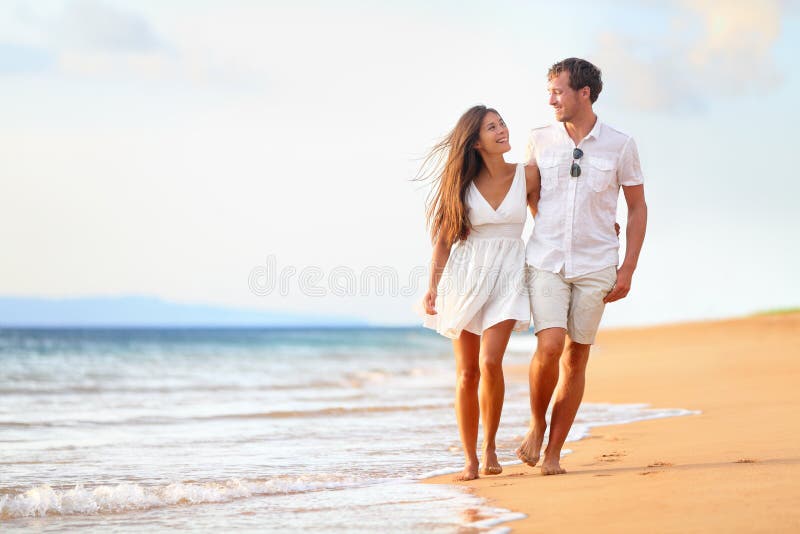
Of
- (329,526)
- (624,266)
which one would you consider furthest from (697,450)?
(329,526)

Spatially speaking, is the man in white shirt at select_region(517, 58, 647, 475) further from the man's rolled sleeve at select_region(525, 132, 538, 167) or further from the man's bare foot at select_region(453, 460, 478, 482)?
the man's bare foot at select_region(453, 460, 478, 482)

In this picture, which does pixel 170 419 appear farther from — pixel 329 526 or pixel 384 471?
pixel 329 526

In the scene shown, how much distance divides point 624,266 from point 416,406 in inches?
209

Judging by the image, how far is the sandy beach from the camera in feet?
10.6

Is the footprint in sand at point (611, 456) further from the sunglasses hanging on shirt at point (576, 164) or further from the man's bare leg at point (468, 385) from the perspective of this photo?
the sunglasses hanging on shirt at point (576, 164)

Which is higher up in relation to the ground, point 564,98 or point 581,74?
point 581,74

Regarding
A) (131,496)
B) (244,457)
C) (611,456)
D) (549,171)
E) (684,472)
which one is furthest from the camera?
(244,457)

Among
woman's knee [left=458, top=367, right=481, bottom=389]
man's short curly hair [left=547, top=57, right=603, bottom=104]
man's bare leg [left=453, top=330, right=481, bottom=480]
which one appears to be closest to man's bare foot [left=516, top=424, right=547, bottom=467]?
man's bare leg [left=453, top=330, right=481, bottom=480]

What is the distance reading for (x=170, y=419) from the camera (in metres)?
8.73

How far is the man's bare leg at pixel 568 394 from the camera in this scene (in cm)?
451

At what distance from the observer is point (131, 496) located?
14.0 feet

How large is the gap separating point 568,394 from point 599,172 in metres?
1.11

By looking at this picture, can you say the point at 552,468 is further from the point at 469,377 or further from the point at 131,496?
the point at 131,496

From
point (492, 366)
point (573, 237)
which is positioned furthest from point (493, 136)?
point (492, 366)
